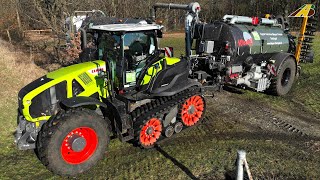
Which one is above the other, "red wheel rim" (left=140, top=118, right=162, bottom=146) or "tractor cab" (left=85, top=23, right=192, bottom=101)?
"tractor cab" (left=85, top=23, right=192, bottom=101)

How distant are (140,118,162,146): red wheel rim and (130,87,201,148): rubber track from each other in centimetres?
12

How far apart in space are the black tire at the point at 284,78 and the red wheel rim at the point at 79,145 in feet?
20.8

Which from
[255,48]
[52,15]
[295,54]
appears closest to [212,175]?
[255,48]

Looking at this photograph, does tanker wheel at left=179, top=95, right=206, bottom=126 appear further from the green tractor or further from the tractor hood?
the tractor hood

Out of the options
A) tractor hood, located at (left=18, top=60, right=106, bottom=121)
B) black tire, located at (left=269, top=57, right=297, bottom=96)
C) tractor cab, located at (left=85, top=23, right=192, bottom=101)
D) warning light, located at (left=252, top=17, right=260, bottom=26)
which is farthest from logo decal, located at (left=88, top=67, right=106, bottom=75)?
black tire, located at (left=269, top=57, right=297, bottom=96)

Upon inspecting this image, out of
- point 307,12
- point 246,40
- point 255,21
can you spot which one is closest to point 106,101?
point 246,40

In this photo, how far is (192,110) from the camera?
677 centimetres

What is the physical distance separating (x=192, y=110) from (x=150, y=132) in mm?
1406

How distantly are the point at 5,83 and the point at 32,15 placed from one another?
558 cm

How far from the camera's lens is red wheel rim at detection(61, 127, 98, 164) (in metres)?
4.91

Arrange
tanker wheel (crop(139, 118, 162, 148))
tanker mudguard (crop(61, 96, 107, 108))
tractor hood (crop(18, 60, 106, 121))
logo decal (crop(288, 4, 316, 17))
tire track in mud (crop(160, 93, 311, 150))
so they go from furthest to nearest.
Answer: logo decal (crop(288, 4, 316, 17)) < tire track in mud (crop(160, 93, 311, 150)) < tanker wheel (crop(139, 118, 162, 148)) < tractor hood (crop(18, 60, 106, 121)) < tanker mudguard (crop(61, 96, 107, 108))

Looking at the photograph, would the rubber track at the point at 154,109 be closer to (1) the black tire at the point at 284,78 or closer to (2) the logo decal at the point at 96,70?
(2) the logo decal at the point at 96,70

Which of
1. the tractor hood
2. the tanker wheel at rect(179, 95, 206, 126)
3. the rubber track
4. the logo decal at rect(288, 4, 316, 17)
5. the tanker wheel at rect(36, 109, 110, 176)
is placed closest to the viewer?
the tanker wheel at rect(36, 109, 110, 176)

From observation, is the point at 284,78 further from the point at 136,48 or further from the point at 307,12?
the point at 136,48
